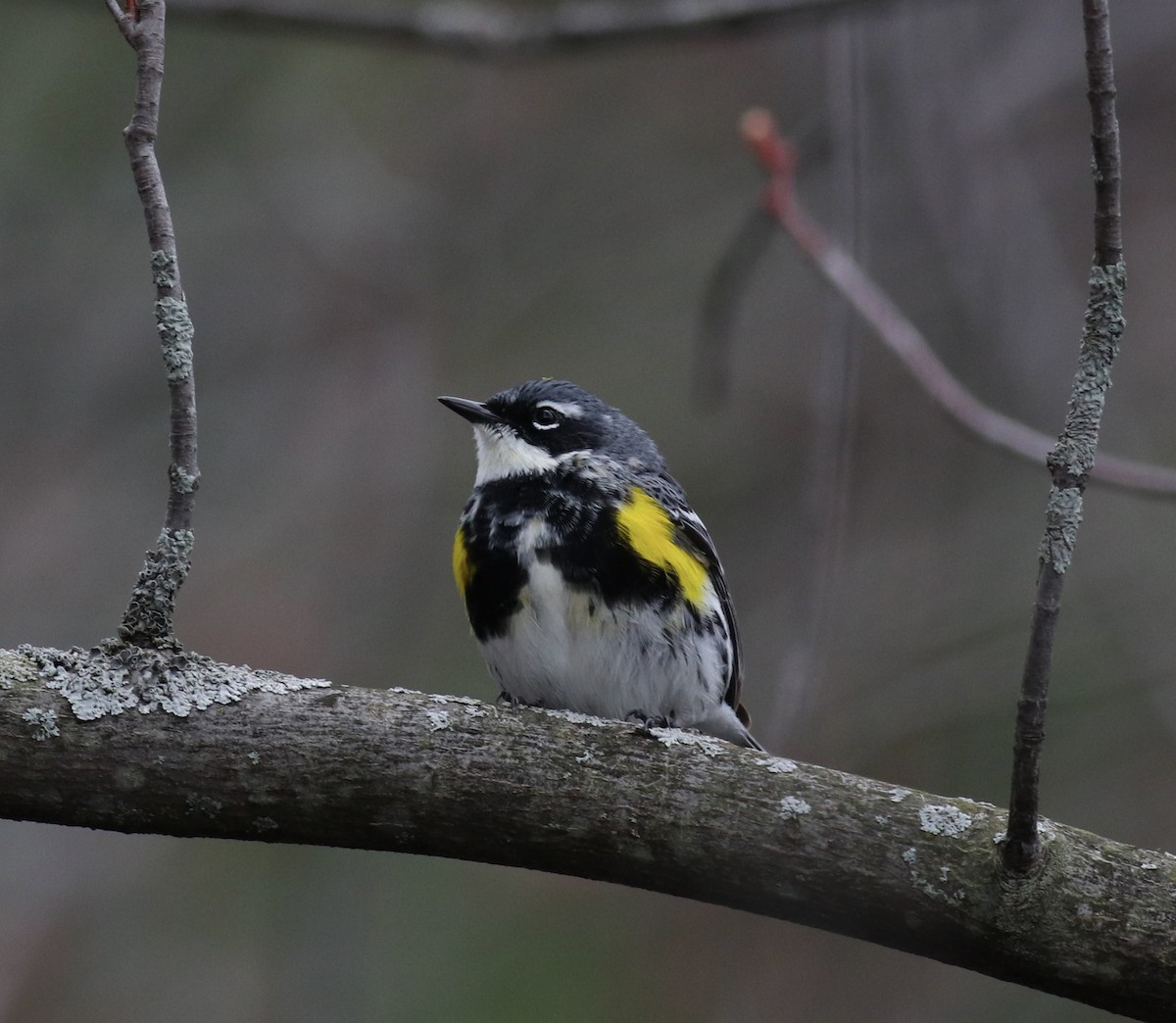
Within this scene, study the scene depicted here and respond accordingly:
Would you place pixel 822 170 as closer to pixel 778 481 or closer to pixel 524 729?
pixel 778 481

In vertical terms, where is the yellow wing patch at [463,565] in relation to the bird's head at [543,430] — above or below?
below

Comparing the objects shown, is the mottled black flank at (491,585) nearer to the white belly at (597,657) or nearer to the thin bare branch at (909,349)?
the white belly at (597,657)

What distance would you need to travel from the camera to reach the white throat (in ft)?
15.8

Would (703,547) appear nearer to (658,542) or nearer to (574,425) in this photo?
(658,542)

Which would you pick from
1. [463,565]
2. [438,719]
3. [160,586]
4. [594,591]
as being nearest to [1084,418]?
[438,719]

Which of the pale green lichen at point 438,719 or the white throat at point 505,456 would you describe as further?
the white throat at point 505,456

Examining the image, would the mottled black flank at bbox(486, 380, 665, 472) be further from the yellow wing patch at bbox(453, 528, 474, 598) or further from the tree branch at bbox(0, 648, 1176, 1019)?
the tree branch at bbox(0, 648, 1176, 1019)

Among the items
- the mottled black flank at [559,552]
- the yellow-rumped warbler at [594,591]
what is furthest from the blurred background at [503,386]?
the mottled black flank at [559,552]

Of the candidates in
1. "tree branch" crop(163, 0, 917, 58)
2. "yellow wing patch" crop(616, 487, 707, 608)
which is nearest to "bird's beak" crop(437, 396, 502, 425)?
"yellow wing patch" crop(616, 487, 707, 608)

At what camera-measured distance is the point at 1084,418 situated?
2.54m

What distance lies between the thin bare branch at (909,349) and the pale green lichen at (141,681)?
1.96 m

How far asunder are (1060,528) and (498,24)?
10.8 feet

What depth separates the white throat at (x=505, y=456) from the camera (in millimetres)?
4801

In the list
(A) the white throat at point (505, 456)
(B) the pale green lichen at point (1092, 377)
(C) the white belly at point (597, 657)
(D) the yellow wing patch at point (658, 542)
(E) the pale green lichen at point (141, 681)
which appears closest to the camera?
(B) the pale green lichen at point (1092, 377)
